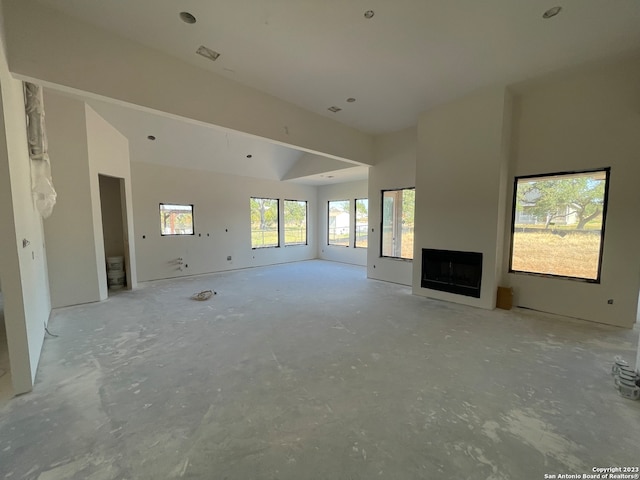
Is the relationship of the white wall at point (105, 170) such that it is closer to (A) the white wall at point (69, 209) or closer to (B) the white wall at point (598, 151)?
(A) the white wall at point (69, 209)

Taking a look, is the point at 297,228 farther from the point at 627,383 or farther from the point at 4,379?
the point at 627,383

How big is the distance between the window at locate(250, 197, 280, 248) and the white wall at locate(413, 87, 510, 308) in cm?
491

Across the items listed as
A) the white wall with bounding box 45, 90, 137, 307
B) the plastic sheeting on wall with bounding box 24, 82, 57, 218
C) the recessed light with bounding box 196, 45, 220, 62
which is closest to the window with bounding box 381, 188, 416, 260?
the recessed light with bounding box 196, 45, 220, 62

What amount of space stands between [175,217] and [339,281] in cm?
443

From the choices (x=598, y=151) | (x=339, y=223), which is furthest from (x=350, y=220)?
(x=598, y=151)

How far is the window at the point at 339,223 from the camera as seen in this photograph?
8.59 meters

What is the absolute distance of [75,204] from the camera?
4156 millimetres

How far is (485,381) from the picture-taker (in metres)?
2.25

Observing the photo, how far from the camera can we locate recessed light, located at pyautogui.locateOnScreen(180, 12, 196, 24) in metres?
2.46

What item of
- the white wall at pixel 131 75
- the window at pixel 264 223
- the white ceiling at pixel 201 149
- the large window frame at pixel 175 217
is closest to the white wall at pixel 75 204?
the white ceiling at pixel 201 149

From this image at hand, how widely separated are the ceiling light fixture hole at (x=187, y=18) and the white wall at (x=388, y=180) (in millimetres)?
4371

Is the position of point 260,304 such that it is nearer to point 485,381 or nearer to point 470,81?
point 485,381

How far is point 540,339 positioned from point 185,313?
4.81 meters

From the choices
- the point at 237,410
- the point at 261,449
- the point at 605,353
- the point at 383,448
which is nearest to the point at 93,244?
the point at 237,410
